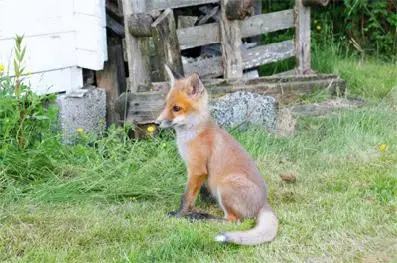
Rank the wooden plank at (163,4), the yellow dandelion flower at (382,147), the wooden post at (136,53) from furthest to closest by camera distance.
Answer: the wooden plank at (163,4), the wooden post at (136,53), the yellow dandelion flower at (382,147)

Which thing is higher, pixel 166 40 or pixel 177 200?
pixel 166 40

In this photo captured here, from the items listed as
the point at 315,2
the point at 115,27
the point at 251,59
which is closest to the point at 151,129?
the point at 115,27

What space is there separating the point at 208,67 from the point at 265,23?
1081 mm

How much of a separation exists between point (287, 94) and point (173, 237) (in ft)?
12.3

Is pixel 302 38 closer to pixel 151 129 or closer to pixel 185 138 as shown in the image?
pixel 151 129

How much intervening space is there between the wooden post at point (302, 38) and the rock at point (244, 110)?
1.97 metres

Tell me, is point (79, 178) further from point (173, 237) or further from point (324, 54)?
point (324, 54)

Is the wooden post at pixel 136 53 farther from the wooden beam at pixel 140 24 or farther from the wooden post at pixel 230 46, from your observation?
the wooden post at pixel 230 46

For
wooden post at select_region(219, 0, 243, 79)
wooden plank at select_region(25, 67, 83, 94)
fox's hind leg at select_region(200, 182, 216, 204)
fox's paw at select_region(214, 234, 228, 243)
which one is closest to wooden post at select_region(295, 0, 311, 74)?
wooden post at select_region(219, 0, 243, 79)

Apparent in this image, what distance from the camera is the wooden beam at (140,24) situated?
23.2ft

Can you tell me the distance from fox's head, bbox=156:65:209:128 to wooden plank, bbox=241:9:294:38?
10.8 ft

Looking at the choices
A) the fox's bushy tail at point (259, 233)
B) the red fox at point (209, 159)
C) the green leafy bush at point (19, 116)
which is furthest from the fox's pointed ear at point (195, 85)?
the green leafy bush at point (19, 116)

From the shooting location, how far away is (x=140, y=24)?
7117 millimetres

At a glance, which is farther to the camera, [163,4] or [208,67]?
[208,67]
